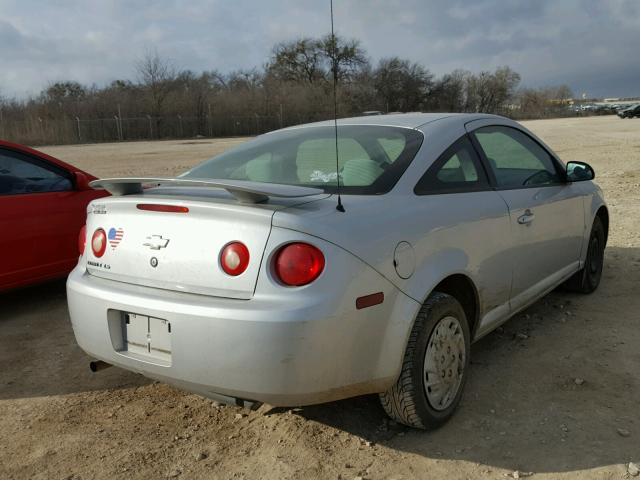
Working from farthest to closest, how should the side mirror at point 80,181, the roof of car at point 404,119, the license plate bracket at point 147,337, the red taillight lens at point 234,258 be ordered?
the side mirror at point 80,181 < the roof of car at point 404,119 < the license plate bracket at point 147,337 < the red taillight lens at point 234,258

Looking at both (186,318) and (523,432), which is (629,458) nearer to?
(523,432)

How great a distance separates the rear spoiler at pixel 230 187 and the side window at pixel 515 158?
134 cm

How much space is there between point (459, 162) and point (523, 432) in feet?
4.66

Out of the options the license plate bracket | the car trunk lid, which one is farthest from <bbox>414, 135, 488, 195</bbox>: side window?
the license plate bracket

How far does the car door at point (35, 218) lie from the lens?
4.71 metres

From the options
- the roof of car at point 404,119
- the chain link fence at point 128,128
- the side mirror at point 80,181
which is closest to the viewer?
the roof of car at point 404,119

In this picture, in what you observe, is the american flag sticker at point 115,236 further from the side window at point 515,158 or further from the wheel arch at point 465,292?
the side window at point 515,158

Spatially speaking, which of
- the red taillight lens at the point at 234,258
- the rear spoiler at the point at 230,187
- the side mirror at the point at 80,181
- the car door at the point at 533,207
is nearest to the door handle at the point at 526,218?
the car door at the point at 533,207

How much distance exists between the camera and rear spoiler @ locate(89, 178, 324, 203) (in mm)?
2426

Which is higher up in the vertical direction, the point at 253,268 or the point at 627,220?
the point at 253,268

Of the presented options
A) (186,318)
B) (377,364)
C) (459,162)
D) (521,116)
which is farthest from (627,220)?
(521,116)

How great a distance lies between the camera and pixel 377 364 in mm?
2473

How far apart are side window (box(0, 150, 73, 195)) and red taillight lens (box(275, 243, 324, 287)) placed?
11.3 feet

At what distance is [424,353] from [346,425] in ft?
1.99
